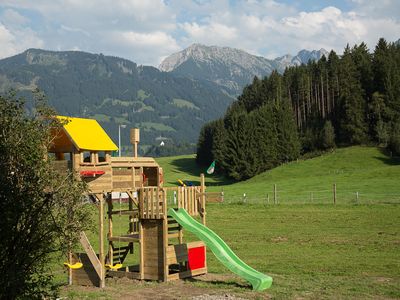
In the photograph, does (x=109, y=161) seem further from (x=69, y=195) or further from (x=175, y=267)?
(x=69, y=195)

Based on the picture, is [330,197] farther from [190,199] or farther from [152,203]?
[152,203]

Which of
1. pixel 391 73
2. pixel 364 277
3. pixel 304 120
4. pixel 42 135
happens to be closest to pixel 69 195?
pixel 42 135

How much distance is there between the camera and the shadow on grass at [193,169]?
276ft

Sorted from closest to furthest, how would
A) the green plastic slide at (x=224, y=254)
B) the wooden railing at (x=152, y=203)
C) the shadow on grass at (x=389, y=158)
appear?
the green plastic slide at (x=224, y=254) → the wooden railing at (x=152, y=203) → the shadow on grass at (x=389, y=158)

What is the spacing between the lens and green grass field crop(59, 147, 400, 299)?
1636cm

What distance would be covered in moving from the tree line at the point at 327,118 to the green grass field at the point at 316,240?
19881mm

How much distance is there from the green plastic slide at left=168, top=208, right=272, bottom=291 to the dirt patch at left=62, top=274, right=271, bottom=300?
14.4 inches

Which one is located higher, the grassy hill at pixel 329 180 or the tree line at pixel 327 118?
the tree line at pixel 327 118

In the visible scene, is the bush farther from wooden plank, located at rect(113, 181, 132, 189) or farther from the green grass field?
wooden plank, located at rect(113, 181, 132, 189)

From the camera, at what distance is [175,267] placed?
2108 cm

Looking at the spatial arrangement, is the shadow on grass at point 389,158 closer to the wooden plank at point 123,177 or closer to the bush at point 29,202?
the wooden plank at point 123,177

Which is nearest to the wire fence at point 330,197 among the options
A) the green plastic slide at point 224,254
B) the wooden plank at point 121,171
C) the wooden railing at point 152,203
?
the green plastic slide at point 224,254

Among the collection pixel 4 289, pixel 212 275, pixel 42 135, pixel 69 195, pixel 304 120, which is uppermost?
pixel 304 120

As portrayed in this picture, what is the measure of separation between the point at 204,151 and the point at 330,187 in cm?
5895
